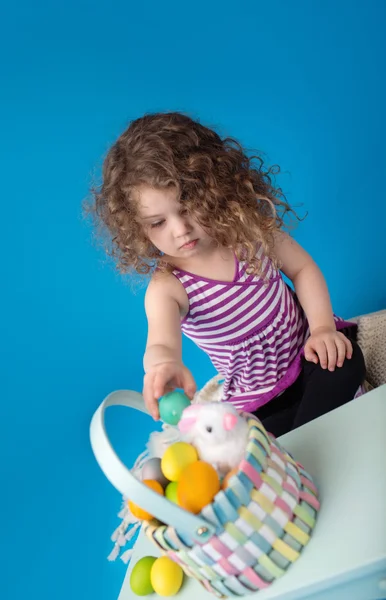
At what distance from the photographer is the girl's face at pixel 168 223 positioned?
0.77 meters

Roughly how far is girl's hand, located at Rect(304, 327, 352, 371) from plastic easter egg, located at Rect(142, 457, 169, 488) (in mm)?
322

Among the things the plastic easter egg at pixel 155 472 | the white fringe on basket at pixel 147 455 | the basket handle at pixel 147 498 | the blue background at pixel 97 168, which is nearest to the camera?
the basket handle at pixel 147 498

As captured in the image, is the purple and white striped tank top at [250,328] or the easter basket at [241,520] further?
the purple and white striped tank top at [250,328]

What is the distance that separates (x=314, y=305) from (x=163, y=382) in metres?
0.36

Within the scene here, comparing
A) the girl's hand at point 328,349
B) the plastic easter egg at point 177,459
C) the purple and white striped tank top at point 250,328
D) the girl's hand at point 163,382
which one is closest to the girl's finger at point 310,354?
Answer: the girl's hand at point 328,349

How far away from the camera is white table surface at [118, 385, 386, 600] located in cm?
49

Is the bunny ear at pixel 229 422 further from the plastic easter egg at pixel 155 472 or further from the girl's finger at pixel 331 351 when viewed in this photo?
the girl's finger at pixel 331 351

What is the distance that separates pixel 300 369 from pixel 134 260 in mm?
300

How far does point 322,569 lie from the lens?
490 mm

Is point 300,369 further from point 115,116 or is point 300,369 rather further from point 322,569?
point 115,116

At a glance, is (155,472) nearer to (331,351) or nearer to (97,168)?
(331,351)

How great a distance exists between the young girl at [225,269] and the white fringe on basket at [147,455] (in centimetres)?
8

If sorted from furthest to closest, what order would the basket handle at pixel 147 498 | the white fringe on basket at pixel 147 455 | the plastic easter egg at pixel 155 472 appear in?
1. the white fringe on basket at pixel 147 455
2. the plastic easter egg at pixel 155 472
3. the basket handle at pixel 147 498

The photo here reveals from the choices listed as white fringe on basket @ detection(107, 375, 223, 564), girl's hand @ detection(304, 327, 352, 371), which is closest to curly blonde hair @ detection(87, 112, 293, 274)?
girl's hand @ detection(304, 327, 352, 371)
